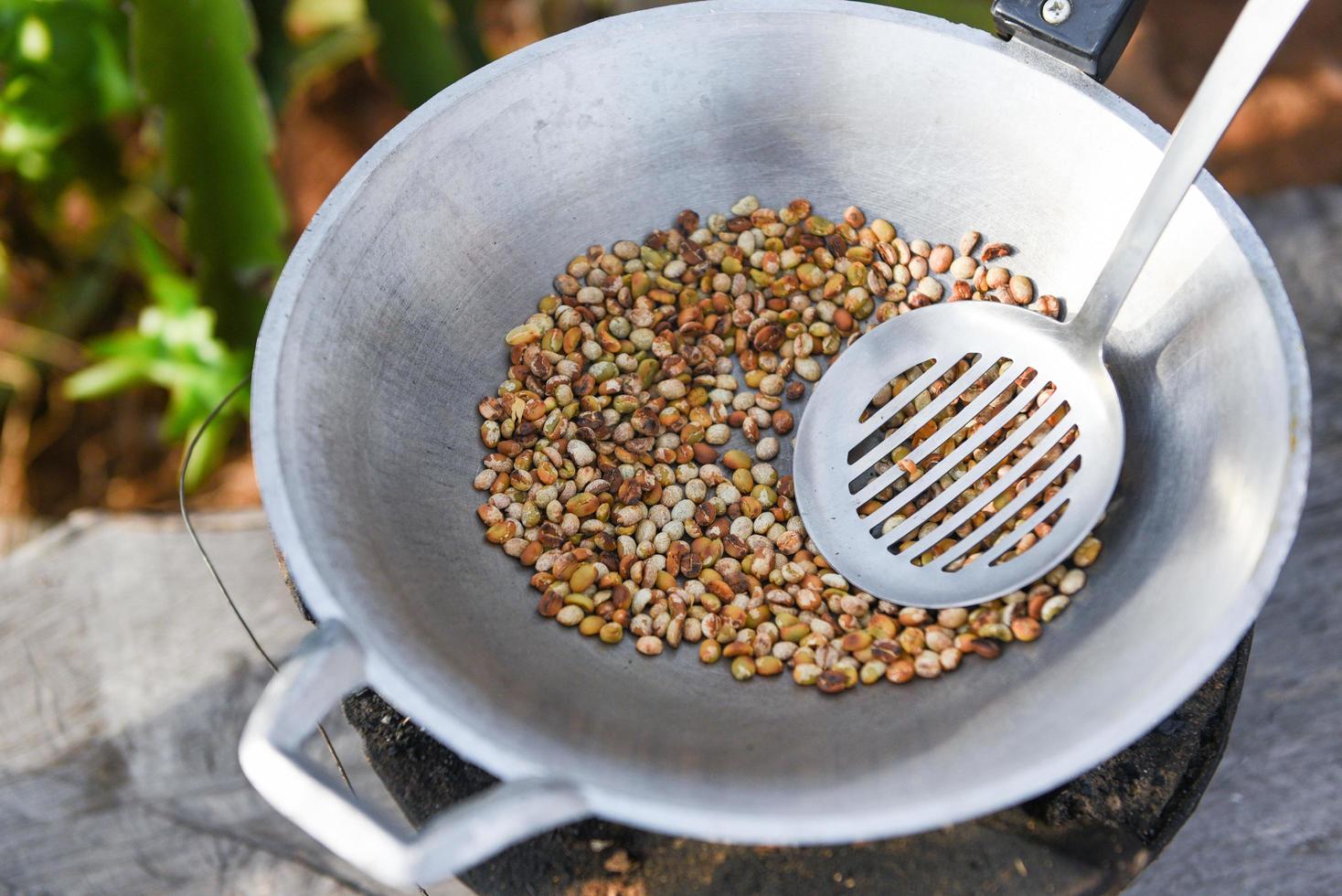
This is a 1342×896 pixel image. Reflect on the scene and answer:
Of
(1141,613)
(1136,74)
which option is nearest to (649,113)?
(1141,613)

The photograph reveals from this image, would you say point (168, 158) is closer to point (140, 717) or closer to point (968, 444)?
point (140, 717)

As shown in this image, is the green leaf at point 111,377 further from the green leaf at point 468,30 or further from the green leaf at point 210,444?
the green leaf at point 468,30

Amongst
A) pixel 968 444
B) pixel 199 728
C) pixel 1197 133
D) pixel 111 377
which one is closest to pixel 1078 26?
pixel 1197 133

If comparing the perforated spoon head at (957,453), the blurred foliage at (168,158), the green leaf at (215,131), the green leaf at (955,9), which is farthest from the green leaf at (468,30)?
the perforated spoon head at (957,453)

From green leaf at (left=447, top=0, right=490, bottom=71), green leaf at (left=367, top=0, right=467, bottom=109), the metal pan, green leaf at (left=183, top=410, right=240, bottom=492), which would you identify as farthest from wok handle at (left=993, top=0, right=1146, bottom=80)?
green leaf at (left=183, top=410, right=240, bottom=492)

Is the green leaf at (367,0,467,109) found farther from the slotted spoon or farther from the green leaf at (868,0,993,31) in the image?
the slotted spoon

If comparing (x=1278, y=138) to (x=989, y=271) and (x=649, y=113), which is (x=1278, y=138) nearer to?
(x=989, y=271)
